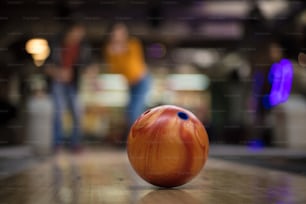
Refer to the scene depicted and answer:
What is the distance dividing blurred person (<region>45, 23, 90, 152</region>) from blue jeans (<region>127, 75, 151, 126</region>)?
0.44 metres

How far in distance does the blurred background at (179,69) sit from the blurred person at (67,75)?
146mm

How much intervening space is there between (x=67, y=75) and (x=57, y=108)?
283mm

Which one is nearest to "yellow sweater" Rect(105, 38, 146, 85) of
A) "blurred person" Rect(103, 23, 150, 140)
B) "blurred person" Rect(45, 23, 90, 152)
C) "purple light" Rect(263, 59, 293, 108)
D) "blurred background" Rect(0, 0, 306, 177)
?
"blurred person" Rect(103, 23, 150, 140)

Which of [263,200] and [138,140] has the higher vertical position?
[138,140]

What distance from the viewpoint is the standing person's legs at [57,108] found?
4594mm

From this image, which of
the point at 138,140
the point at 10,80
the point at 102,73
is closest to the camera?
the point at 138,140

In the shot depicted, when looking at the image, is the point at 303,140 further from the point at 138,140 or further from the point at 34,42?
the point at 138,140

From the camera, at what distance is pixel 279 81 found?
6.10 m

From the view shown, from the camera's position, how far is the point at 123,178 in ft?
8.01

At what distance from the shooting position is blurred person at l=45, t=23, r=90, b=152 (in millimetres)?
4609

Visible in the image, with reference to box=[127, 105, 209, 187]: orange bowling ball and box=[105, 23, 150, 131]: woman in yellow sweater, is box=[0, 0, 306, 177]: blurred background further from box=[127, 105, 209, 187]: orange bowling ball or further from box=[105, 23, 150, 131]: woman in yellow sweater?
box=[127, 105, 209, 187]: orange bowling ball

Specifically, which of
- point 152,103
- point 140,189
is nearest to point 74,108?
point 140,189

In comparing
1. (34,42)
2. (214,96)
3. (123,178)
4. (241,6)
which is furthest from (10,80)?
(123,178)

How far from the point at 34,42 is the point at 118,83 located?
3802 mm
